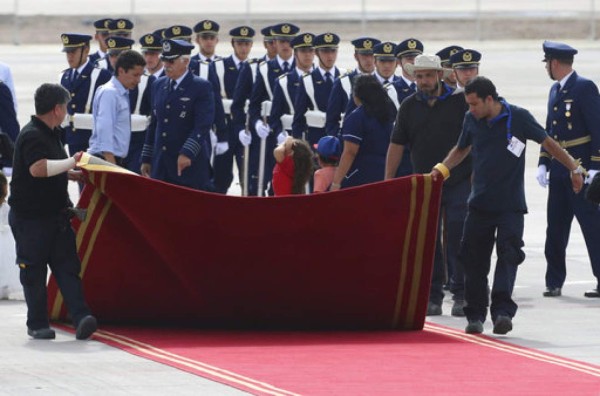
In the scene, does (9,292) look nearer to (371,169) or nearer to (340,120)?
(371,169)

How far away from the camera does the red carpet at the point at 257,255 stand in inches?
508

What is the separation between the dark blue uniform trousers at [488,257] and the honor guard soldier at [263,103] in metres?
6.26

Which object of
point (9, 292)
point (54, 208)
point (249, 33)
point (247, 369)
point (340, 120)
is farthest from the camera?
point (249, 33)

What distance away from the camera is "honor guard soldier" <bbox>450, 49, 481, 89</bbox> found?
52.2 feet

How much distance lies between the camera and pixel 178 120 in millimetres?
16109

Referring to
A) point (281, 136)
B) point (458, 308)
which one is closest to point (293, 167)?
point (458, 308)

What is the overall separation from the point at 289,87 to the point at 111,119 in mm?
3042

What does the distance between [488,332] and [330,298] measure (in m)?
1.07

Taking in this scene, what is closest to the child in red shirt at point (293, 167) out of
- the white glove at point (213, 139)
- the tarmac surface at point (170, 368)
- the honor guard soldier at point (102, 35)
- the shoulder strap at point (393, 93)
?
the tarmac surface at point (170, 368)

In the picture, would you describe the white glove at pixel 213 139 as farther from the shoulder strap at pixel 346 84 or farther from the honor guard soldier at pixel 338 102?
the shoulder strap at pixel 346 84

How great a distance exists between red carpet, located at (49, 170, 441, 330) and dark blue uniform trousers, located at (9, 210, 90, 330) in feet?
1.13

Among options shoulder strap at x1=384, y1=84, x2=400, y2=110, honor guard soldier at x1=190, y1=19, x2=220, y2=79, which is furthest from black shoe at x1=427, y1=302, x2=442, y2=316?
honor guard soldier at x1=190, y1=19, x2=220, y2=79

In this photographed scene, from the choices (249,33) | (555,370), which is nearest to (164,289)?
(555,370)

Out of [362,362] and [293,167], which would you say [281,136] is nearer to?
[293,167]
